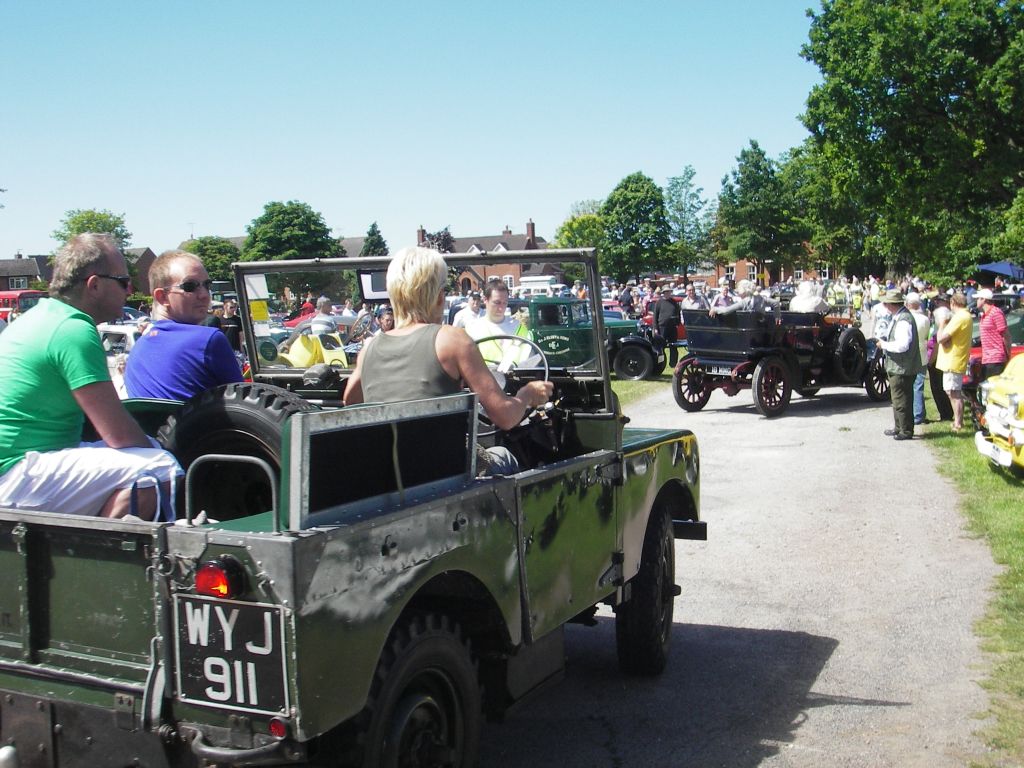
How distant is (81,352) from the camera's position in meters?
3.26

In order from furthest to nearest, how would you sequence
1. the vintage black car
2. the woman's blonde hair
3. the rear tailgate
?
the vintage black car → the woman's blonde hair → the rear tailgate

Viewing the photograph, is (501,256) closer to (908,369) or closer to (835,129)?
(908,369)

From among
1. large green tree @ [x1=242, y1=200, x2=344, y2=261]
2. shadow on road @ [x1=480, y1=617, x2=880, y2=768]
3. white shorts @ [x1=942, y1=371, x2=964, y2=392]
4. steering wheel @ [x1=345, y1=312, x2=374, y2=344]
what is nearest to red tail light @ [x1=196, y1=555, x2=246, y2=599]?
shadow on road @ [x1=480, y1=617, x2=880, y2=768]

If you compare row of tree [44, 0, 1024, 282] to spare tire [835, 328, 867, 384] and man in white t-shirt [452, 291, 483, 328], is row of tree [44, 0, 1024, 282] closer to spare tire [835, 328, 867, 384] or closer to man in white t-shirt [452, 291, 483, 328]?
spare tire [835, 328, 867, 384]

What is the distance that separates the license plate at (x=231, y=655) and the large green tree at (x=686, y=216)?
8011 centimetres

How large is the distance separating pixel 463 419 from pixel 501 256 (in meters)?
1.71

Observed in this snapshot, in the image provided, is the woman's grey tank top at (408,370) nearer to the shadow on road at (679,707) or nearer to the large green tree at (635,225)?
the shadow on road at (679,707)

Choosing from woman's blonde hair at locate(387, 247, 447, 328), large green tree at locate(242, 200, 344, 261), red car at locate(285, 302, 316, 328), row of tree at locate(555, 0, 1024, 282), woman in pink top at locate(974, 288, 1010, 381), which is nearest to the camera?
woman's blonde hair at locate(387, 247, 447, 328)

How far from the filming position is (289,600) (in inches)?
100

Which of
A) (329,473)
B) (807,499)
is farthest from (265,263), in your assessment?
(807,499)

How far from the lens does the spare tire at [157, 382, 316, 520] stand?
10.8ft

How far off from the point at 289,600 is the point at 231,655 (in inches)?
9.2

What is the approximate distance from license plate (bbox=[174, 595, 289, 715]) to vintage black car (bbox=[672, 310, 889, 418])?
1297cm

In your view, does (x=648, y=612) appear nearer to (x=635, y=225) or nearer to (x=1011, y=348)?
(x=1011, y=348)
